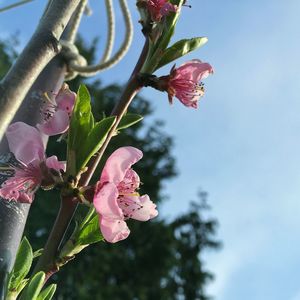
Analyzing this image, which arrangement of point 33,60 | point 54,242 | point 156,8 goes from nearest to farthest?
point 54,242 → point 156,8 → point 33,60

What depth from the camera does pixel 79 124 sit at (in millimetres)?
483

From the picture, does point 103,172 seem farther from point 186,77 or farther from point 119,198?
point 186,77

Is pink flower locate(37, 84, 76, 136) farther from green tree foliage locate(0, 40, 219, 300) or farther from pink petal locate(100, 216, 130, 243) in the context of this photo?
green tree foliage locate(0, 40, 219, 300)

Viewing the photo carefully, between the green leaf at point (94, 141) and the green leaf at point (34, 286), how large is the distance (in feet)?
0.31

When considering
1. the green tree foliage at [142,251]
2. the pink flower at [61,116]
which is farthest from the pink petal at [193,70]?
the green tree foliage at [142,251]

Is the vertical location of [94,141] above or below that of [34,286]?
above

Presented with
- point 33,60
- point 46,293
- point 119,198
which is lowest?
point 46,293

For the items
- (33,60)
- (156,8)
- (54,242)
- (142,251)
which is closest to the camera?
(54,242)

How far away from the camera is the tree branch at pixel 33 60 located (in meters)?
0.64

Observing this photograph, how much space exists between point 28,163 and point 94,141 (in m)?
0.07

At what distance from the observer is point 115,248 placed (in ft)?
26.4

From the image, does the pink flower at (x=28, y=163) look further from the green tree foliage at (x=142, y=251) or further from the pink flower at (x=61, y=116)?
the green tree foliage at (x=142, y=251)

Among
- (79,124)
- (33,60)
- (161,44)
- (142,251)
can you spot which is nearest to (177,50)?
(161,44)

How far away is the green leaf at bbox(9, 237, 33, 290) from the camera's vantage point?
1.71 feet
